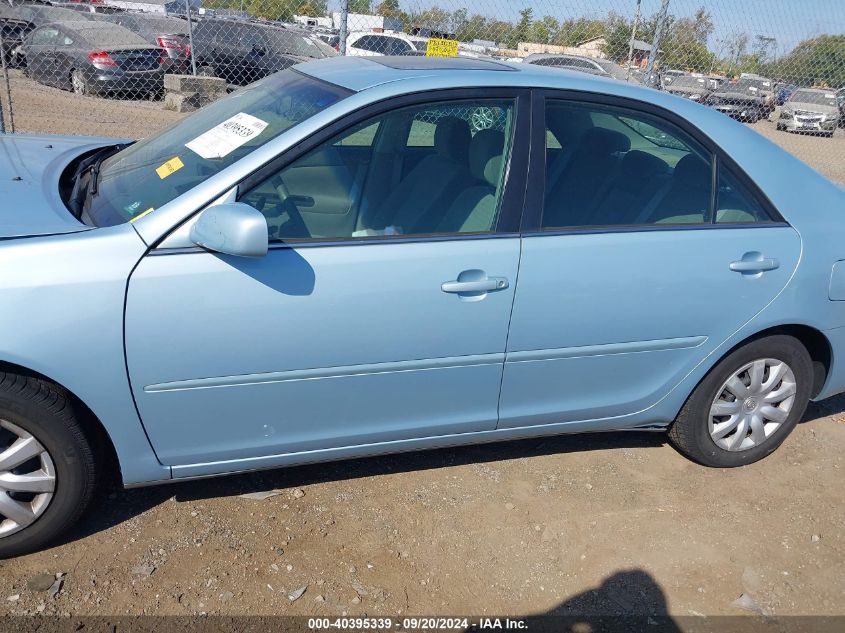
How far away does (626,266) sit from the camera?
2.98 metres

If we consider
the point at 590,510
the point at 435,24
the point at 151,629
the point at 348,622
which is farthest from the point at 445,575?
the point at 435,24

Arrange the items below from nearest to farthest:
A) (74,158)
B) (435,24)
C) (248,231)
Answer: (248,231) → (74,158) → (435,24)

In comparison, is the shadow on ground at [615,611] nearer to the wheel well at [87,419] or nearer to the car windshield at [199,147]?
the wheel well at [87,419]

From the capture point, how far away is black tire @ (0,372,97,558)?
2.41m

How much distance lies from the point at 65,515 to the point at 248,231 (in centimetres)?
122

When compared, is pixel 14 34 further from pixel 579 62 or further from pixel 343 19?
pixel 343 19

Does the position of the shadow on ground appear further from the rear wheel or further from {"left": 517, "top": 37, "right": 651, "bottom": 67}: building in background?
the rear wheel

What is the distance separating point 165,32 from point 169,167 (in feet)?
57.5

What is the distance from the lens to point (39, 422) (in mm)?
2453

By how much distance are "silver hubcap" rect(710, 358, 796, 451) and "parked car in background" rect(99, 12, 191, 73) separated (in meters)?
13.3

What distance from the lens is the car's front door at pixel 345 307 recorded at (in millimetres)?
2492

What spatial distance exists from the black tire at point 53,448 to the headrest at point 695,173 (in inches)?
100

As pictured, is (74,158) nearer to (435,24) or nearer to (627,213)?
(627,213)

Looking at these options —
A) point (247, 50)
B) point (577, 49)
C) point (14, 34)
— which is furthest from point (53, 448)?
point (14, 34)
